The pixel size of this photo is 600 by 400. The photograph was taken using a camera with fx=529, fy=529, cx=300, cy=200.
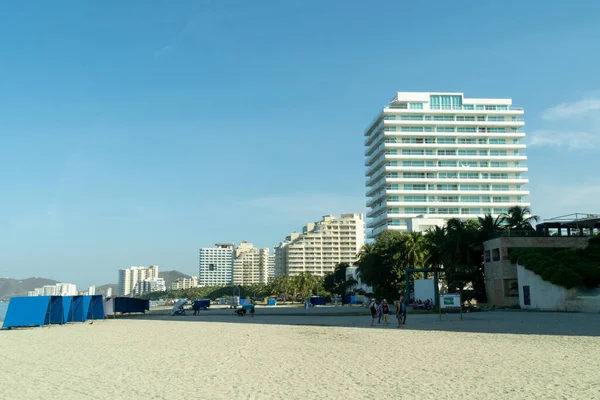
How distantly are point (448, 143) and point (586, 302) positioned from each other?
8005 cm

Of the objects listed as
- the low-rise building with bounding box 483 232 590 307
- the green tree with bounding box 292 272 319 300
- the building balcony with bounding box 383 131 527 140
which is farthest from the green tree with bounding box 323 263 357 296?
the low-rise building with bounding box 483 232 590 307

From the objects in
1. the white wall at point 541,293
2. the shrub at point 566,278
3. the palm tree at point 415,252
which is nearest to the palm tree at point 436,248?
the palm tree at point 415,252

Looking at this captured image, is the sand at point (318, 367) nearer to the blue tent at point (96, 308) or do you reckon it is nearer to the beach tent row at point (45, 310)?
the beach tent row at point (45, 310)

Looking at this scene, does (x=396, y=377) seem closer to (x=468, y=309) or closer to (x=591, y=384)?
(x=591, y=384)

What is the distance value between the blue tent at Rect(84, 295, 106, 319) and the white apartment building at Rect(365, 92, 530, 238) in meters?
69.8

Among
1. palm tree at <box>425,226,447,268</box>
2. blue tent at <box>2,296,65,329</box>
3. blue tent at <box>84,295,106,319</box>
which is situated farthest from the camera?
palm tree at <box>425,226,447,268</box>

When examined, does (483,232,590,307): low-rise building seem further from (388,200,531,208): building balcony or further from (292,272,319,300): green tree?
(292,272,319,300): green tree

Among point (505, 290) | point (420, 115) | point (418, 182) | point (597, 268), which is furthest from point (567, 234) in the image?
point (420, 115)

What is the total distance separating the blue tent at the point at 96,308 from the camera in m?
47.4

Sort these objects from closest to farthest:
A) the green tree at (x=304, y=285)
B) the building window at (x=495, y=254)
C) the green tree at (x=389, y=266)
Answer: the building window at (x=495, y=254) → the green tree at (x=389, y=266) → the green tree at (x=304, y=285)

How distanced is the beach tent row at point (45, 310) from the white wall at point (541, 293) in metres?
37.2

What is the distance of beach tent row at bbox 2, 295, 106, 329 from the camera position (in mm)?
37444

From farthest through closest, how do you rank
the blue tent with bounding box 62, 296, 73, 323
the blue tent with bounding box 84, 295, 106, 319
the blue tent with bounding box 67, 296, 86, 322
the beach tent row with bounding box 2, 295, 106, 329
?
the blue tent with bounding box 84, 295, 106, 319
the blue tent with bounding box 67, 296, 86, 322
the blue tent with bounding box 62, 296, 73, 323
the beach tent row with bounding box 2, 295, 106, 329

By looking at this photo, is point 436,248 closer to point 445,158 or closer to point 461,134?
point 445,158
